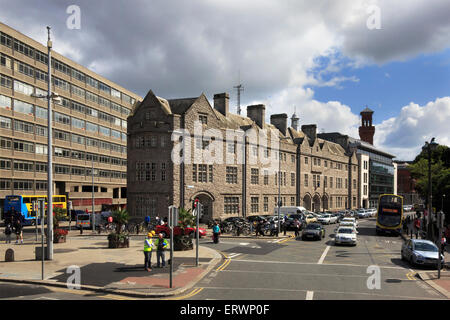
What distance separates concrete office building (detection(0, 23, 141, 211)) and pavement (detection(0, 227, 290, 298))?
34123 mm

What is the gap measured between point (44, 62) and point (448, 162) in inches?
2705

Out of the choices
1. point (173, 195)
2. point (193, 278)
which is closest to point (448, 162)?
point (173, 195)

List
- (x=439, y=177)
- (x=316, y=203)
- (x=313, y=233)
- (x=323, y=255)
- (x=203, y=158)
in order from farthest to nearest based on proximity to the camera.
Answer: (x=316, y=203), (x=439, y=177), (x=203, y=158), (x=313, y=233), (x=323, y=255)

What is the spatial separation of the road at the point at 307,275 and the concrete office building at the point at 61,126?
40422 mm

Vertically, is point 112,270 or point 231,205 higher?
point 231,205

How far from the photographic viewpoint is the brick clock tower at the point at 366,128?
438 ft

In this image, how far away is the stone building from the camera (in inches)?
1678

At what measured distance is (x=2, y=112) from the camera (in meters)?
51.7

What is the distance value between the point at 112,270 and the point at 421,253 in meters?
16.3

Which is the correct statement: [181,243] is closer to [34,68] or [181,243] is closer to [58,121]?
[34,68]

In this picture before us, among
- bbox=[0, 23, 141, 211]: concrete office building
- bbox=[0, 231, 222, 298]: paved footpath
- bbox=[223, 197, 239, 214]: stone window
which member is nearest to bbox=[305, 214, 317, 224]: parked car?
bbox=[223, 197, 239, 214]: stone window

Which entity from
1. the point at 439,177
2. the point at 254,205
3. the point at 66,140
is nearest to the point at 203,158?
the point at 254,205

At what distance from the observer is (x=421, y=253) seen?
67.2ft
